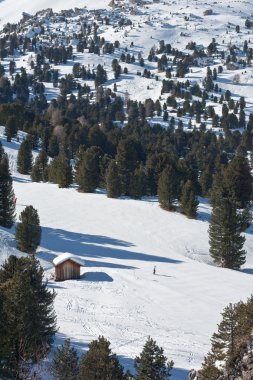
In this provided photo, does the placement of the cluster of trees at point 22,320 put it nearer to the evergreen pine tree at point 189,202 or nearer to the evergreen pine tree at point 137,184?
the evergreen pine tree at point 189,202

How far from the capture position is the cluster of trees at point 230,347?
1452cm

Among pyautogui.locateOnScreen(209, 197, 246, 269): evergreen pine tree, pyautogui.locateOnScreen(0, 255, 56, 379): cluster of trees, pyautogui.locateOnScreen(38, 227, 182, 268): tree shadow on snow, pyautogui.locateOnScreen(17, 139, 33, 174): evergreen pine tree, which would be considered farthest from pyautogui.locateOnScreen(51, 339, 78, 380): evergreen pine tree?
pyautogui.locateOnScreen(17, 139, 33, 174): evergreen pine tree

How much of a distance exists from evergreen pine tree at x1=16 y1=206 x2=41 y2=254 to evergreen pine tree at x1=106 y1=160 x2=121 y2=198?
23367 mm

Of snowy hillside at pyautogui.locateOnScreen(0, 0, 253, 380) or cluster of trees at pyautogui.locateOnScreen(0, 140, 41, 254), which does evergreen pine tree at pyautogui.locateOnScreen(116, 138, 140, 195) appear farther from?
cluster of trees at pyautogui.locateOnScreen(0, 140, 41, 254)

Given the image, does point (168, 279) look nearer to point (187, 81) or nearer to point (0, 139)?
point (0, 139)

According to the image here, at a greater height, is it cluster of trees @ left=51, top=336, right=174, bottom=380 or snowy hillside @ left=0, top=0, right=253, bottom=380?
cluster of trees @ left=51, top=336, right=174, bottom=380

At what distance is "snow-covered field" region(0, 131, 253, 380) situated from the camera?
2995cm

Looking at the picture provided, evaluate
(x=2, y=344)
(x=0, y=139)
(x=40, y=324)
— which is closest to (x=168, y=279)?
(x=40, y=324)

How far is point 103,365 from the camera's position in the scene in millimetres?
17500

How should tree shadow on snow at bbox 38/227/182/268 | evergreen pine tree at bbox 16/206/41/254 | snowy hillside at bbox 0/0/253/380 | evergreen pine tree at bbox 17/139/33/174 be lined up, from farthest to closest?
1. evergreen pine tree at bbox 17/139/33/174
2. tree shadow on snow at bbox 38/227/182/268
3. evergreen pine tree at bbox 16/206/41/254
4. snowy hillside at bbox 0/0/253/380

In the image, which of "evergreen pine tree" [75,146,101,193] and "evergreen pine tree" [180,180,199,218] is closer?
"evergreen pine tree" [180,180,199,218]

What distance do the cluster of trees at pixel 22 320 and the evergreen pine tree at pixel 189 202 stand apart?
38406mm

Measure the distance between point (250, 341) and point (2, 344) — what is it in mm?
9612

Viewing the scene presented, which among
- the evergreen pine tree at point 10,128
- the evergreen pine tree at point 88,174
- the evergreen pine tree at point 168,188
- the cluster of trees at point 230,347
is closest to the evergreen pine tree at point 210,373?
the cluster of trees at point 230,347
